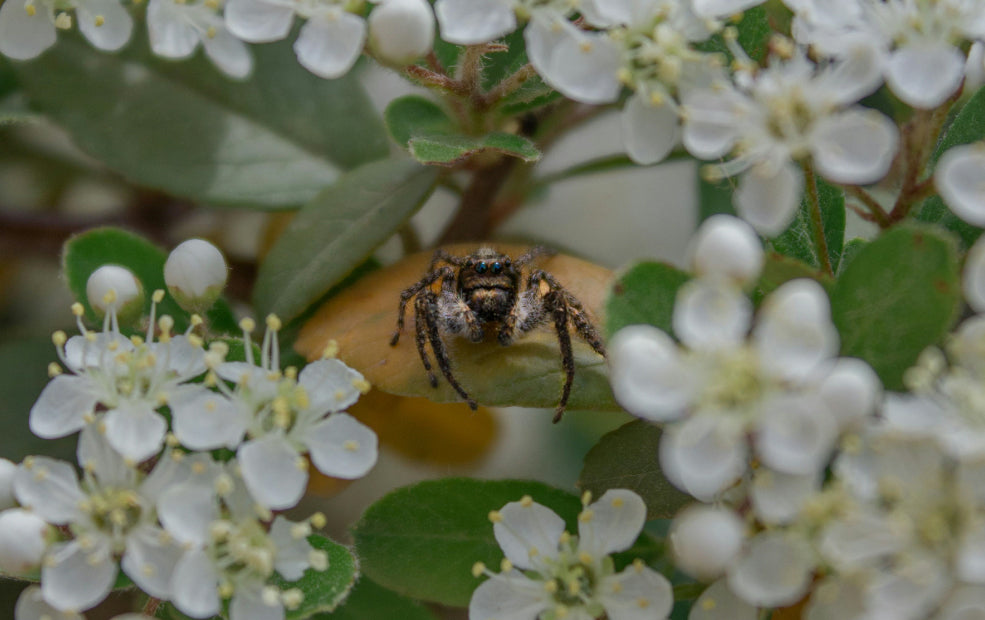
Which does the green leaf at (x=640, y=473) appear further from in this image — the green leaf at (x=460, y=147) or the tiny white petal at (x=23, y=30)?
the tiny white petal at (x=23, y=30)

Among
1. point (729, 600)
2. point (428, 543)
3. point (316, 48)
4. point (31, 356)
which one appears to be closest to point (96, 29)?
point (316, 48)

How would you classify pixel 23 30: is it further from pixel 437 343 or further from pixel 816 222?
pixel 816 222

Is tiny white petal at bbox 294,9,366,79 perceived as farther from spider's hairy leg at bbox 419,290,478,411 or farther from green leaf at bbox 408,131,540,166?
spider's hairy leg at bbox 419,290,478,411

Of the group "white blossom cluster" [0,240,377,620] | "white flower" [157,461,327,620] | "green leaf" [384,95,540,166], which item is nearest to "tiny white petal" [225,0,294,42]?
"green leaf" [384,95,540,166]

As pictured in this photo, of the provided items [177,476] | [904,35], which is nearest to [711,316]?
[904,35]

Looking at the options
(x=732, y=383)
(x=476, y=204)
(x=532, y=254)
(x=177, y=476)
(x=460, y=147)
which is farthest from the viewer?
(x=476, y=204)

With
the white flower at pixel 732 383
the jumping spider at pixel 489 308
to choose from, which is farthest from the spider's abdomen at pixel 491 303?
the white flower at pixel 732 383

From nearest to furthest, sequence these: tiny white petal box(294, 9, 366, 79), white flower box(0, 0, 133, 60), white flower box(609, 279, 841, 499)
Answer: white flower box(609, 279, 841, 499)
tiny white petal box(294, 9, 366, 79)
white flower box(0, 0, 133, 60)
